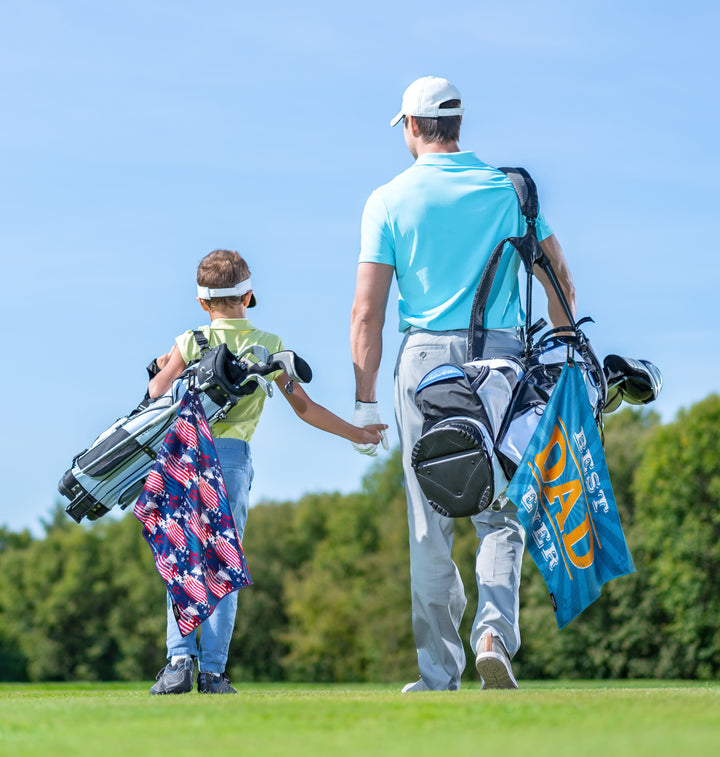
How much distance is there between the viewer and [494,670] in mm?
5016

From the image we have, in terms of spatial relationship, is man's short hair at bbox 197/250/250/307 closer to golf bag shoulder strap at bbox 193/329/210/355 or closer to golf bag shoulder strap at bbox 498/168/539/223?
golf bag shoulder strap at bbox 193/329/210/355

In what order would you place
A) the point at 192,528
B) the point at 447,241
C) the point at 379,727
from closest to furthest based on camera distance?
the point at 379,727
the point at 192,528
the point at 447,241

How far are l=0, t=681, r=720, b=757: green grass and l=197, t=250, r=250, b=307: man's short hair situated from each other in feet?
8.21

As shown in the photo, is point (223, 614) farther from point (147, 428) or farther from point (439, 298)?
point (439, 298)

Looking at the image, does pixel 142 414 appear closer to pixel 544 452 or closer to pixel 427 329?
pixel 427 329

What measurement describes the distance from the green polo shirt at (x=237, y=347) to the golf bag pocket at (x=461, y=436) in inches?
43.2

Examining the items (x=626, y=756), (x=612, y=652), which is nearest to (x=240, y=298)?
(x=626, y=756)

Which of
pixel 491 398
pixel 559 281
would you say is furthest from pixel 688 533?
pixel 491 398

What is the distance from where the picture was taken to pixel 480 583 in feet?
17.5

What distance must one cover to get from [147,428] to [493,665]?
7.04ft

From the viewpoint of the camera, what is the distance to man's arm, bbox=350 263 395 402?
5.74m

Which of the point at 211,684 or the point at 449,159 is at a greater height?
the point at 449,159

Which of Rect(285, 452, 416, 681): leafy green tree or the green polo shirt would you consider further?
Rect(285, 452, 416, 681): leafy green tree

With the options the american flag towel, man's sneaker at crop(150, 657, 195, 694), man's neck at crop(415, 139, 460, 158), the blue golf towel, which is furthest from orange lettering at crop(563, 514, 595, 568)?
man's neck at crop(415, 139, 460, 158)
